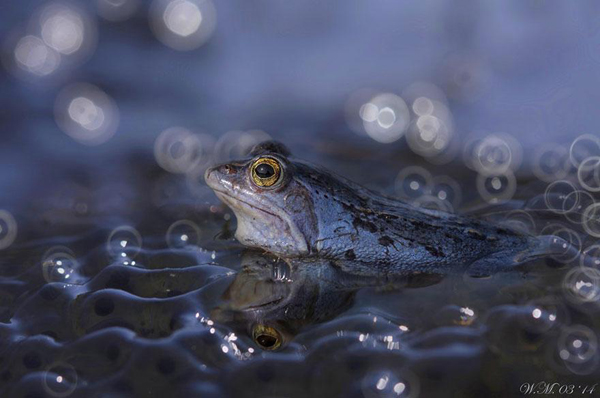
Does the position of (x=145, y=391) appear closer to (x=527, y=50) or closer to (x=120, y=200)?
(x=120, y=200)

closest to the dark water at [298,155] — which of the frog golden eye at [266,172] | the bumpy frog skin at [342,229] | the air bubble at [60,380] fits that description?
the air bubble at [60,380]

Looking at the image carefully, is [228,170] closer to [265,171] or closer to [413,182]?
[265,171]

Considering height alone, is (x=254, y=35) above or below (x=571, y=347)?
above

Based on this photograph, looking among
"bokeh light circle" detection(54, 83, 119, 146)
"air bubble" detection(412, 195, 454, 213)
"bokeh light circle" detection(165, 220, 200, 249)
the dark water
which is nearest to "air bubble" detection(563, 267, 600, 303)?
the dark water

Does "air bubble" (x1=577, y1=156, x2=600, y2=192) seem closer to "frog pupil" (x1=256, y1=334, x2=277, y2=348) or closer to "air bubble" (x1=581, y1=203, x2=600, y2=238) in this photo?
"air bubble" (x1=581, y1=203, x2=600, y2=238)

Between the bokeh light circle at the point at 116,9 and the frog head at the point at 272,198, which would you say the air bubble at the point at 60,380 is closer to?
the frog head at the point at 272,198

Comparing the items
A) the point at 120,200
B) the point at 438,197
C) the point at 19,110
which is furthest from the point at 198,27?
the point at 438,197
